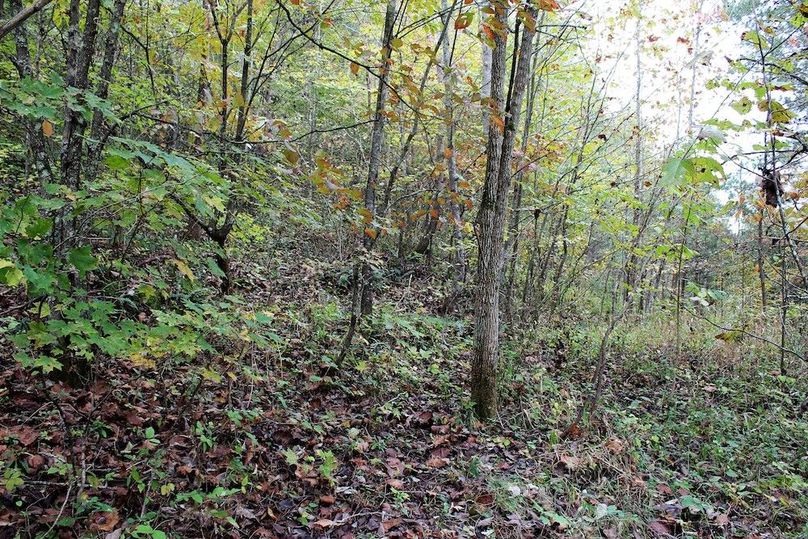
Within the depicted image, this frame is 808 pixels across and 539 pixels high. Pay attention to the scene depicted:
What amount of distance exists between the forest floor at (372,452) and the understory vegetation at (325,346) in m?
0.03

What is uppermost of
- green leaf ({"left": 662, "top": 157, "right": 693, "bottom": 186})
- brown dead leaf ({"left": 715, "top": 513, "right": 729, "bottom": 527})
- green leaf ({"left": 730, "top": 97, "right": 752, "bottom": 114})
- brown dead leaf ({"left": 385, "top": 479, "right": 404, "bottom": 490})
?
green leaf ({"left": 730, "top": 97, "right": 752, "bottom": 114})

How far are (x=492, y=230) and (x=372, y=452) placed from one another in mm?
2648

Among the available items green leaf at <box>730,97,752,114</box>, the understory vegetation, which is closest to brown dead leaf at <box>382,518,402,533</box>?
the understory vegetation

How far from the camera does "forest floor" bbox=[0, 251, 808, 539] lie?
313 centimetres

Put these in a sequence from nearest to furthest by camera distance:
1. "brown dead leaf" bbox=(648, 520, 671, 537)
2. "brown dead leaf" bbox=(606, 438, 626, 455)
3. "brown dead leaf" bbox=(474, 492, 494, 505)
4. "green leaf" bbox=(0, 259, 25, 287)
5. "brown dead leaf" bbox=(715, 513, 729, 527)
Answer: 1. "green leaf" bbox=(0, 259, 25, 287)
2. "brown dead leaf" bbox=(648, 520, 671, 537)
3. "brown dead leaf" bbox=(715, 513, 729, 527)
4. "brown dead leaf" bbox=(474, 492, 494, 505)
5. "brown dead leaf" bbox=(606, 438, 626, 455)

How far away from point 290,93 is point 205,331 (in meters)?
10.8

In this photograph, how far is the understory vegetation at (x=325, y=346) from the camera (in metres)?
2.81

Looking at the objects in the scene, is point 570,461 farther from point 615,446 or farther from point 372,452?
point 372,452

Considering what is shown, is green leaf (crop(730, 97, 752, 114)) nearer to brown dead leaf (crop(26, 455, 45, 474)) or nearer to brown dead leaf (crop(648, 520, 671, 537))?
brown dead leaf (crop(648, 520, 671, 537))

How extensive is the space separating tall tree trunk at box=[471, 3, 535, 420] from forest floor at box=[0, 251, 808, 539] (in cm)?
47

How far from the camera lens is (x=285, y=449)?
407 centimetres

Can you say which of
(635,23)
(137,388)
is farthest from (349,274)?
(635,23)

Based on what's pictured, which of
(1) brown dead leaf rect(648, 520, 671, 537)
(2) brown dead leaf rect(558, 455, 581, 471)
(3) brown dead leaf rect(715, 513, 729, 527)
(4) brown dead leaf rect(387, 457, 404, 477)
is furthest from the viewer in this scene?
(2) brown dead leaf rect(558, 455, 581, 471)

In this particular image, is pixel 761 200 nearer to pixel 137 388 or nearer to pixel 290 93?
pixel 137 388
